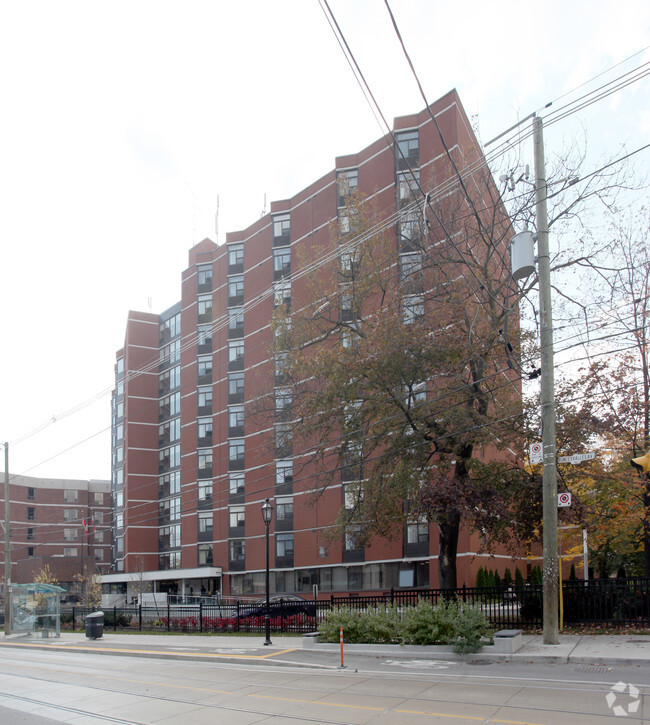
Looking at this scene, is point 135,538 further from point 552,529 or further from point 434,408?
point 552,529

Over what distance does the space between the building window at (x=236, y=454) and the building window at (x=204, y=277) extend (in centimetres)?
1480

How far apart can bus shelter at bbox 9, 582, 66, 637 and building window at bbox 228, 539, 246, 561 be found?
827 inches

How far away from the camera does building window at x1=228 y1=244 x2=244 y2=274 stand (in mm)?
61000

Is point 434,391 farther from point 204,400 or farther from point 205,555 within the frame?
point 205,555

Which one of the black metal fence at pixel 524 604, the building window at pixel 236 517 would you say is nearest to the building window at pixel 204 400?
the building window at pixel 236 517

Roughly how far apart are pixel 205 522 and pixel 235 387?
1210 cm

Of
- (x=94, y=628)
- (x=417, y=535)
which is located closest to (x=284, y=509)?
(x=417, y=535)

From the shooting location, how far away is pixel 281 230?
57.3m

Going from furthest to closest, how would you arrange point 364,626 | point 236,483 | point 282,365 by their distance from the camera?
point 236,483
point 282,365
point 364,626

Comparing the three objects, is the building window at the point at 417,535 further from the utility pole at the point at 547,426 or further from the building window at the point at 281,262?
the utility pole at the point at 547,426

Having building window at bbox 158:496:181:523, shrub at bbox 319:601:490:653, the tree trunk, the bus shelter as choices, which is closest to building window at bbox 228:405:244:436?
building window at bbox 158:496:181:523

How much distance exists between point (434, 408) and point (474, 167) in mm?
7409

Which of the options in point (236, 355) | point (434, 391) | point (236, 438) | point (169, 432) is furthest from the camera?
point (169, 432)

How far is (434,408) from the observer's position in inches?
862
